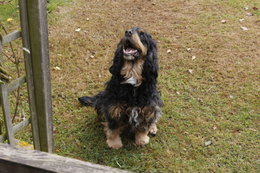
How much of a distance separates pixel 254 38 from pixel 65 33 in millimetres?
3648

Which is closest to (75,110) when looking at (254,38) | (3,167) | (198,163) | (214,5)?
(198,163)

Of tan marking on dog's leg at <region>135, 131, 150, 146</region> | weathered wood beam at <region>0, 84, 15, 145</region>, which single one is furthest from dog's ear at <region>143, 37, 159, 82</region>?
weathered wood beam at <region>0, 84, 15, 145</region>

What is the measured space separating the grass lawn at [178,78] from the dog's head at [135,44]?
1.22 metres

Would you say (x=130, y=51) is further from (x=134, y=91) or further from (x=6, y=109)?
(x=6, y=109)

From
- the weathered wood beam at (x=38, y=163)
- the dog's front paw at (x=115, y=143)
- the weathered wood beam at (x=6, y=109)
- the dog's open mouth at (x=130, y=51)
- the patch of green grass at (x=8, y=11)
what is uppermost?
the weathered wood beam at (x=38, y=163)

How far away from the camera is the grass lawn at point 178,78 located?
149 inches

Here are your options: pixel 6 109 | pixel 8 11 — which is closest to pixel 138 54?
pixel 6 109

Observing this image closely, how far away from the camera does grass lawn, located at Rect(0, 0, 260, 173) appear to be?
378 cm

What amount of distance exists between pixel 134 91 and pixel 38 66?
3.50 ft

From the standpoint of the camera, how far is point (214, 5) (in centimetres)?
745

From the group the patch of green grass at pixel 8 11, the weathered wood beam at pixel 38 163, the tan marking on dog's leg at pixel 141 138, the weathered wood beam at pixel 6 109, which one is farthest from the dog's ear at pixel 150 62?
the patch of green grass at pixel 8 11

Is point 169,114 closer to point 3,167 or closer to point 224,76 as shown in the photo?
point 224,76

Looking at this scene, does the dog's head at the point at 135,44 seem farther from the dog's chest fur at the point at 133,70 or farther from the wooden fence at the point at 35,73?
the wooden fence at the point at 35,73

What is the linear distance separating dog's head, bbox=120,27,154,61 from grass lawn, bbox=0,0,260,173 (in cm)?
122
